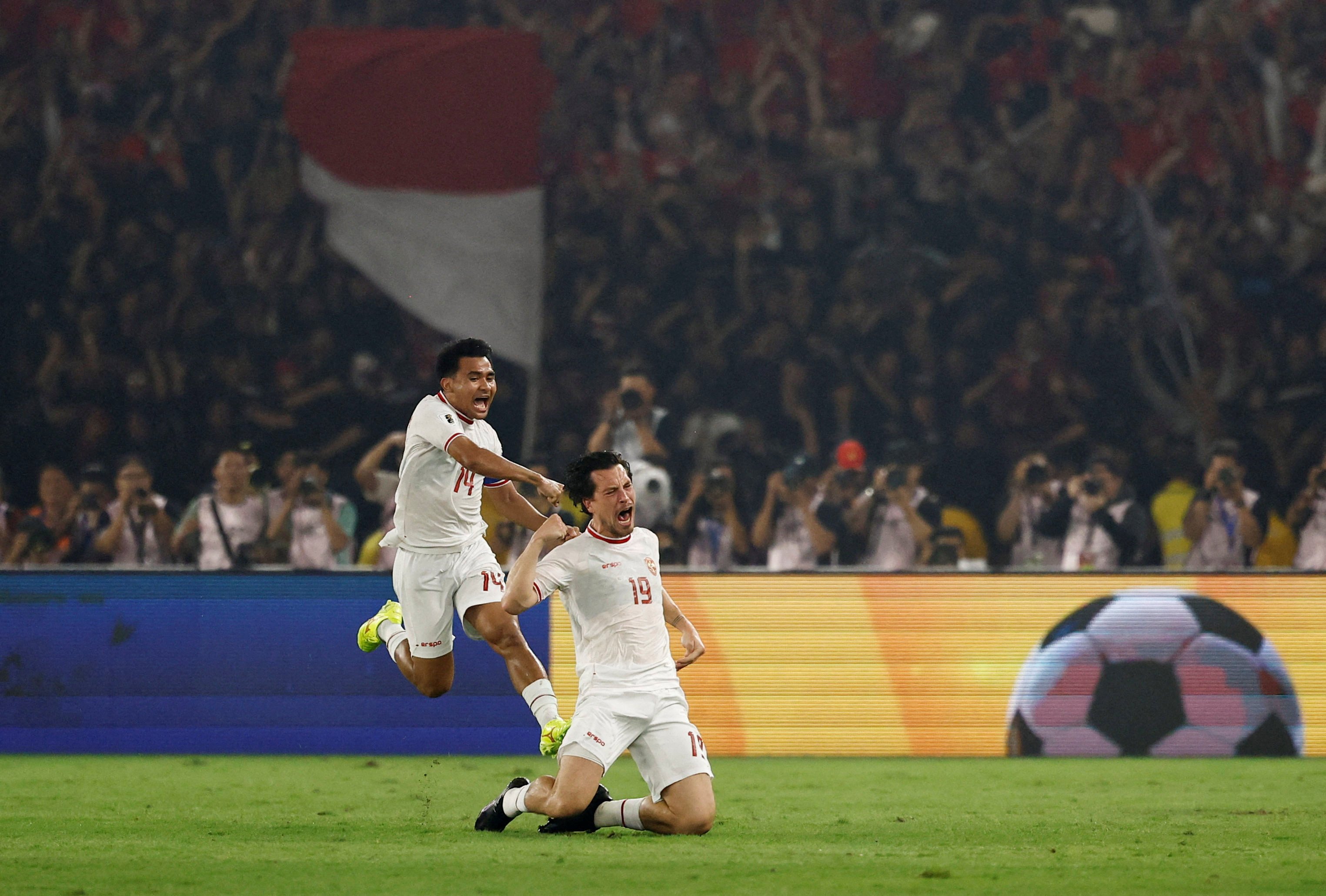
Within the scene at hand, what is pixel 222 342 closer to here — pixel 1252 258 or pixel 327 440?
pixel 327 440

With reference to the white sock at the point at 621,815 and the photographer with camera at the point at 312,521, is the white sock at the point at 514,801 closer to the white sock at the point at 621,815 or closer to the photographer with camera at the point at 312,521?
the white sock at the point at 621,815

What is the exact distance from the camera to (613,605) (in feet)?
19.8

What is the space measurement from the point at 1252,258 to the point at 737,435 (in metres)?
5.21

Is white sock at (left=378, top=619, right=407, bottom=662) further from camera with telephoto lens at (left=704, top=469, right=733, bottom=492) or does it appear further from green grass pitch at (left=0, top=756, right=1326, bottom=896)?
camera with telephoto lens at (left=704, top=469, right=733, bottom=492)

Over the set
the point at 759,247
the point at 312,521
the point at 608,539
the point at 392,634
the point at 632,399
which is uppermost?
the point at 759,247

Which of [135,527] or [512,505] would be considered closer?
[512,505]

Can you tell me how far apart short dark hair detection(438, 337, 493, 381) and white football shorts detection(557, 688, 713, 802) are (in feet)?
5.09

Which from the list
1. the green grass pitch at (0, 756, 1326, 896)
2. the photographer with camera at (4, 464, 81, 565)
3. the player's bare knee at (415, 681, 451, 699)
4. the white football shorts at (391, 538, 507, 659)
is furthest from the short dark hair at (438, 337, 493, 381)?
the photographer with camera at (4, 464, 81, 565)

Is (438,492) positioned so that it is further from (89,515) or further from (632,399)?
(89,515)

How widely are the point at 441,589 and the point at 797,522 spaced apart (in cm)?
524

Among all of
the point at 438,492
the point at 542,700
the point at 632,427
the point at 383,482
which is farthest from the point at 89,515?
the point at 542,700

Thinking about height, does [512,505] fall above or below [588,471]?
below

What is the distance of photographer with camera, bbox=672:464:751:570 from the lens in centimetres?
1198

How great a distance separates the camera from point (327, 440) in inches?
564
